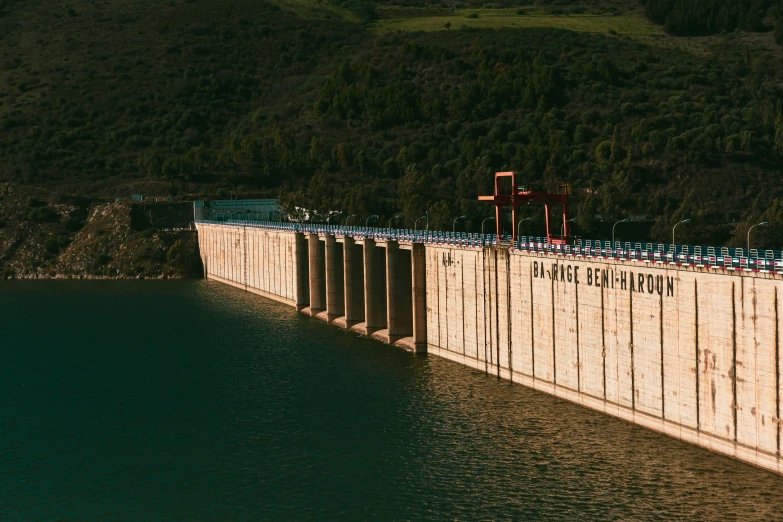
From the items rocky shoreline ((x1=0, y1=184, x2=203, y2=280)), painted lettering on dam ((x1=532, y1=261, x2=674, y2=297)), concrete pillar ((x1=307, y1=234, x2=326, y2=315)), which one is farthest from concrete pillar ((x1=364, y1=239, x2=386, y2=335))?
rocky shoreline ((x1=0, y1=184, x2=203, y2=280))

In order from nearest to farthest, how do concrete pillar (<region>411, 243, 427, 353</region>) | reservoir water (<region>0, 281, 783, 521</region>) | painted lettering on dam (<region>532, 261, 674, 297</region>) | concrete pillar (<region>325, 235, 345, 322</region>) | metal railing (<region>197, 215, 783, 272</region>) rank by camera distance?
reservoir water (<region>0, 281, 783, 521</region>)
metal railing (<region>197, 215, 783, 272</region>)
painted lettering on dam (<region>532, 261, 674, 297</region>)
concrete pillar (<region>411, 243, 427, 353</region>)
concrete pillar (<region>325, 235, 345, 322</region>)

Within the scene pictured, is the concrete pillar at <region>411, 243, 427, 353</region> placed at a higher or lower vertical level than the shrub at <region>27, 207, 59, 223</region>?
lower

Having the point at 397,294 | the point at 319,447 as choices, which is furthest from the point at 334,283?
the point at 319,447

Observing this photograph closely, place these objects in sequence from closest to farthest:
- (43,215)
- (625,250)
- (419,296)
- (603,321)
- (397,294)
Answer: (625,250) < (603,321) < (419,296) < (397,294) < (43,215)

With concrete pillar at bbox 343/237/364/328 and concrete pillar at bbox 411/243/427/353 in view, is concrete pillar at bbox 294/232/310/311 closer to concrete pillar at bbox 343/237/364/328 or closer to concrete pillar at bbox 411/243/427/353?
concrete pillar at bbox 343/237/364/328

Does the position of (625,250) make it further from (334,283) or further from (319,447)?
(334,283)

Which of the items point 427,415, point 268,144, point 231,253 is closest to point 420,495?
point 427,415
